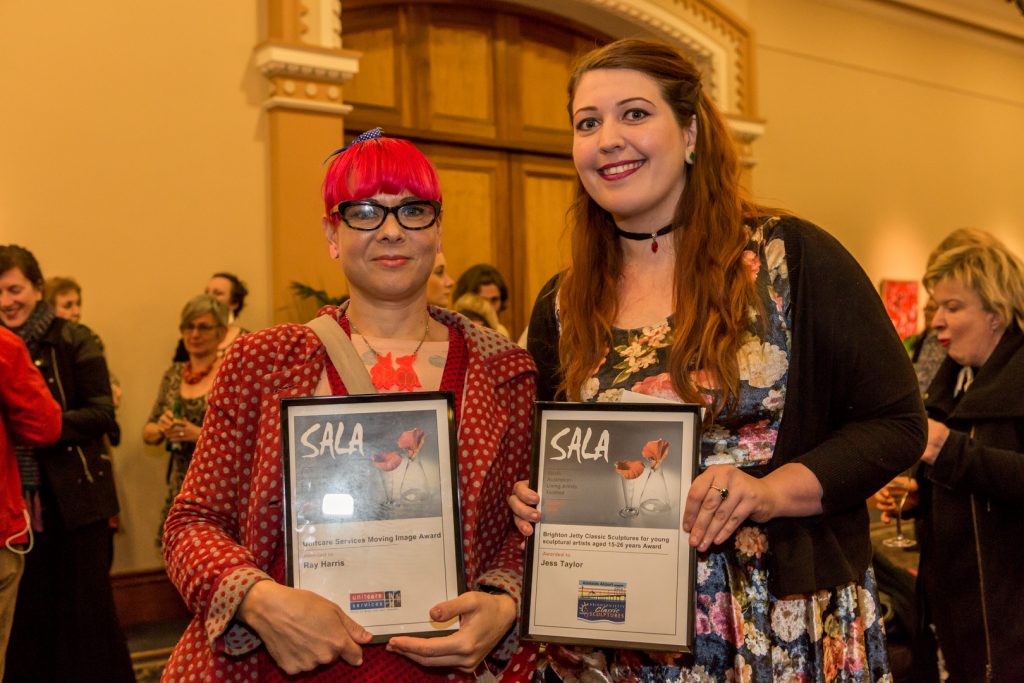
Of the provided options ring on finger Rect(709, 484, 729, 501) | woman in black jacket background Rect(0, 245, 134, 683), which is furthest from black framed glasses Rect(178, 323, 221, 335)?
ring on finger Rect(709, 484, 729, 501)

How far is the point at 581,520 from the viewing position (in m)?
1.54

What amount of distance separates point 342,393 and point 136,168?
453 centimetres

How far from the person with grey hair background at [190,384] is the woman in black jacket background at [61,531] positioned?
2.62ft

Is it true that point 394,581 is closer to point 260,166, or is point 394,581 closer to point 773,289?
point 773,289

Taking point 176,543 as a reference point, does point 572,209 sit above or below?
above

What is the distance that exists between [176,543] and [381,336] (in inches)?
19.0

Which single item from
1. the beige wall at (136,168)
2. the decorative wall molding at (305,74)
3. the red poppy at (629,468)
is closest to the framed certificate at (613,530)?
the red poppy at (629,468)

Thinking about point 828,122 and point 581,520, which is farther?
point 828,122

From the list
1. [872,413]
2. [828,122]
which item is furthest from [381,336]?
[828,122]

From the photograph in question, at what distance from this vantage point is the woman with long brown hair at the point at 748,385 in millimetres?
1563

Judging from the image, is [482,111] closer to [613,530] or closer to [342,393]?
[342,393]

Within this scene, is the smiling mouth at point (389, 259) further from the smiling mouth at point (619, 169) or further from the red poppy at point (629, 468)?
the red poppy at point (629, 468)

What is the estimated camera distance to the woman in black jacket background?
3.97m

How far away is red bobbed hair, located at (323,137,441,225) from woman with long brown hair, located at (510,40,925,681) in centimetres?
28
